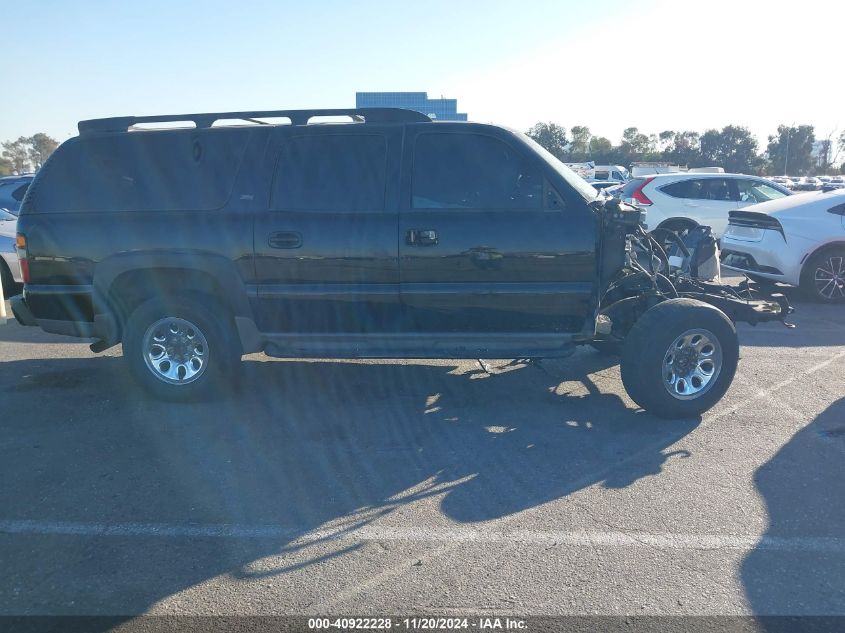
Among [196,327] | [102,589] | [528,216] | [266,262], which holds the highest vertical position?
[528,216]

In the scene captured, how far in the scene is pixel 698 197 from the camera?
43.4 feet

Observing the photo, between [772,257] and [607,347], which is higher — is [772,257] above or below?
above

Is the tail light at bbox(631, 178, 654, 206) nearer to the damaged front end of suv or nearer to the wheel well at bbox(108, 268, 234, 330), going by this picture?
the damaged front end of suv

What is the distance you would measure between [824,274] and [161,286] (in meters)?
8.62

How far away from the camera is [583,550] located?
3.41 meters

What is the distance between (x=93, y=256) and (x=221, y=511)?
2.61 metres

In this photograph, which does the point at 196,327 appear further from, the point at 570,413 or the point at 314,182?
the point at 570,413

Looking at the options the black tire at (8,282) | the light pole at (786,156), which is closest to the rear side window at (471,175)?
the black tire at (8,282)

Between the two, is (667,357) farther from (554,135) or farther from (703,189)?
(554,135)

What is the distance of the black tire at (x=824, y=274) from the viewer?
30.7 ft

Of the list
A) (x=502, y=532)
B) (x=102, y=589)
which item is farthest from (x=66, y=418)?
(x=502, y=532)

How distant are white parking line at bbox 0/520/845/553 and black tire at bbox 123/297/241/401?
1878mm

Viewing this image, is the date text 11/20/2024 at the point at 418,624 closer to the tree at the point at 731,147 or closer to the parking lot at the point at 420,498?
the parking lot at the point at 420,498

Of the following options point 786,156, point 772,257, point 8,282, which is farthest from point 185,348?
point 786,156
